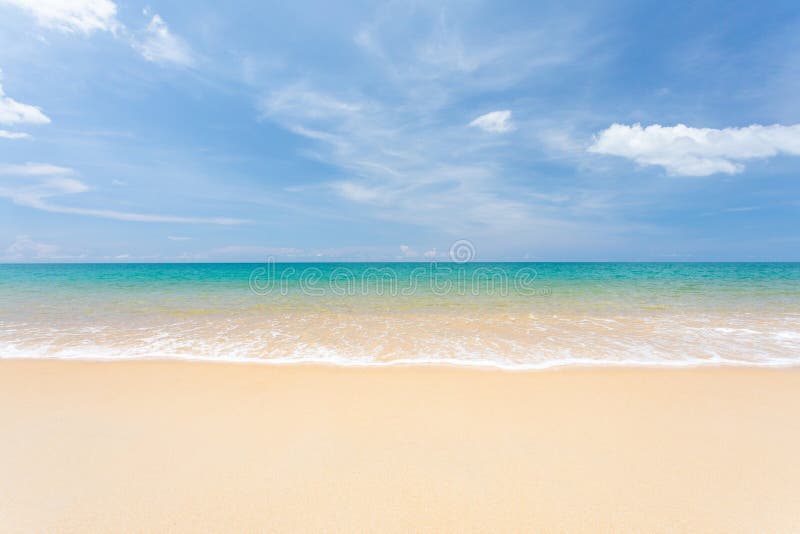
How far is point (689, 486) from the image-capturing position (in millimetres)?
2650

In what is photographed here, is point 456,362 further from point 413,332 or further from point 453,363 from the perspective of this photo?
point 413,332

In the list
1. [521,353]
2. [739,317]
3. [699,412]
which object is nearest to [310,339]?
[521,353]

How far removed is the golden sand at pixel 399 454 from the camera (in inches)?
93.6

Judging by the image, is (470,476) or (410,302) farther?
(410,302)

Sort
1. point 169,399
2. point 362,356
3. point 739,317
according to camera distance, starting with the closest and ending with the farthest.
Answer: point 169,399
point 362,356
point 739,317

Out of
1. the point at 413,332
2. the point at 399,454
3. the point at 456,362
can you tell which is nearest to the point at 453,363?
the point at 456,362

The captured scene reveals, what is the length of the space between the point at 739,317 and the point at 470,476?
12.9 meters

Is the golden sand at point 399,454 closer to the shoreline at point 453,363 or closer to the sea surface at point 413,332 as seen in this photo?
the shoreline at point 453,363

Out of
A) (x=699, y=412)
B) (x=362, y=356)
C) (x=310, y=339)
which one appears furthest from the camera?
(x=310, y=339)

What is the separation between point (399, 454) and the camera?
307 centimetres

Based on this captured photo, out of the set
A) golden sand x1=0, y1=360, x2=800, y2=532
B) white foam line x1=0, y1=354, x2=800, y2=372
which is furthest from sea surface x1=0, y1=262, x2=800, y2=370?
golden sand x1=0, y1=360, x2=800, y2=532

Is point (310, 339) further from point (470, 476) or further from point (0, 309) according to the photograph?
point (0, 309)

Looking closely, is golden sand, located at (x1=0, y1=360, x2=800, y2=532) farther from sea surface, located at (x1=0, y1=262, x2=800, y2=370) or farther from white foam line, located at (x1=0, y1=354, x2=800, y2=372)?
sea surface, located at (x1=0, y1=262, x2=800, y2=370)

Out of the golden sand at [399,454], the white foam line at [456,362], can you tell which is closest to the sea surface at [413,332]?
Answer: the white foam line at [456,362]
